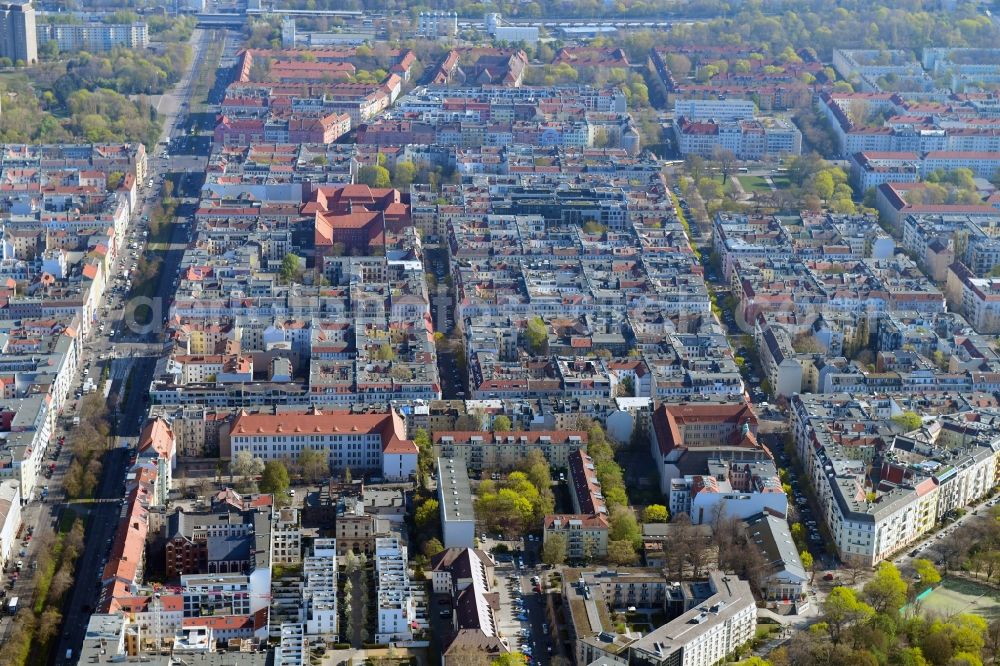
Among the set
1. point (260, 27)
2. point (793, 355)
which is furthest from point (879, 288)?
point (260, 27)

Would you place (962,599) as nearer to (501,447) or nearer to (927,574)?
(927,574)

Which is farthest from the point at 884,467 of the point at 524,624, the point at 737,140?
the point at 737,140

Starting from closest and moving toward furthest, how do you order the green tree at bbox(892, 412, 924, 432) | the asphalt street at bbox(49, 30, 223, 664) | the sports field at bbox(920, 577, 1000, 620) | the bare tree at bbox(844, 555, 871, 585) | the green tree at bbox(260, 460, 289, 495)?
the asphalt street at bbox(49, 30, 223, 664) → the sports field at bbox(920, 577, 1000, 620) → the bare tree at bbox(844, 555, 871, 585) → the green tree at bbox(260, 460, 289, 495) → the green tree at bbox(892, 412, 924, 432)

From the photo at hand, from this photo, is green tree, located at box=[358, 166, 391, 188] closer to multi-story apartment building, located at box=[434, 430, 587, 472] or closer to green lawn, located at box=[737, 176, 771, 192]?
green lawn, located at box=[737, 176, 771, 192]

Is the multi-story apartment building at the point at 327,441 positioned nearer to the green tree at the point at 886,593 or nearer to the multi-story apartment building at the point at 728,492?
the multi-story apartment building at the point at 728,492

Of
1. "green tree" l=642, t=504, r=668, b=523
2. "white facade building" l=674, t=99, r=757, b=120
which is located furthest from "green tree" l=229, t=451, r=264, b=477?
"white facade building" l=674, t=99, r=757, b=120

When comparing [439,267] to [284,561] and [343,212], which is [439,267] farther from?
[284,561]
